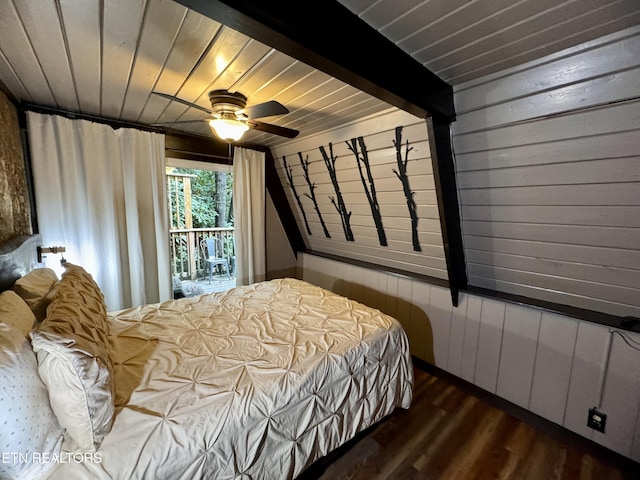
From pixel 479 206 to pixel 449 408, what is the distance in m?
1.53

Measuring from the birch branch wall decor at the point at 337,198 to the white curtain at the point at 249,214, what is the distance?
99 cm

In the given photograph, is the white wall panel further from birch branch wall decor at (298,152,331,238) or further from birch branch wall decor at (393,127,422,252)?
birch branch wall decor at (298,152,331,238)

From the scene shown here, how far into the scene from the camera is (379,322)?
175cm

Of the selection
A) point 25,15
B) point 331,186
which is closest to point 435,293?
point 331,186

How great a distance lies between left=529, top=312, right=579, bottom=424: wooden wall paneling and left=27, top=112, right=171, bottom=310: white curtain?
10.5ft

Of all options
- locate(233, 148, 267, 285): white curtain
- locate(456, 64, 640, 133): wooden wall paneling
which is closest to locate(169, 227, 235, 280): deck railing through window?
locate(233, 148, 267, 285): white curtain

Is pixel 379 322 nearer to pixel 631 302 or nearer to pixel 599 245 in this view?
pixel 599 245

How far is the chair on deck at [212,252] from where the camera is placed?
16.1 ft

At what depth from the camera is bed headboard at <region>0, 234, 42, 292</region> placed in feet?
3.91

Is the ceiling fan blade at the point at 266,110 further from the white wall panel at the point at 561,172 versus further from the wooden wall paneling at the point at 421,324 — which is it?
the wooden wall paneling at the point at 421,324

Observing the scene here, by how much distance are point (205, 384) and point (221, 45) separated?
→ 5.12 feet

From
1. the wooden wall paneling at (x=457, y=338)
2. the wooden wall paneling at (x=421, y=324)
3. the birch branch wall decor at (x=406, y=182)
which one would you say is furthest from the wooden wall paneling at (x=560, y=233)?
the wooden wall paneling at (x=421, y=324)

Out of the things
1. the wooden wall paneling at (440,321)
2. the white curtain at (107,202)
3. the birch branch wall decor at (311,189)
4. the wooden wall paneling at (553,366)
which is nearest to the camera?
the wooden wall paneling at (553,366)

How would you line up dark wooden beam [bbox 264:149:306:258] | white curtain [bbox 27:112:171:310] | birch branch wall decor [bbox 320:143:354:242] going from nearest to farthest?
white curtain [bbox 27:112:171:310] < birch branch wall decor [bbox 320:143:354:242] < dark wooden beam [bbox 264:149:306:258]
